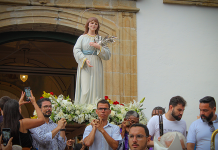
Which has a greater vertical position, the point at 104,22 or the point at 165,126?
the point at 104,22

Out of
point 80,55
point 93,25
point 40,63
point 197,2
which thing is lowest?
point 80,55

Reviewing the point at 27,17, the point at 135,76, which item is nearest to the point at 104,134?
the point at 135,76

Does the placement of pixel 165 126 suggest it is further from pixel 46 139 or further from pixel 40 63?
pixel 40 63

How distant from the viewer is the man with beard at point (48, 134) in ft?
16.4

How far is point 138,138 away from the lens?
3.97 meters

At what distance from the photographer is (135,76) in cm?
941

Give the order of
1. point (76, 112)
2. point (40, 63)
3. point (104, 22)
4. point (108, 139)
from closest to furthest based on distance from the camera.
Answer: point (108, 139) < point (76, 112) < point (104, 22) < point (40, 63)

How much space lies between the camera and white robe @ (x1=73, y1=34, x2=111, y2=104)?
672 centimetres

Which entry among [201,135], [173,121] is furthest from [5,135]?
[201,135]

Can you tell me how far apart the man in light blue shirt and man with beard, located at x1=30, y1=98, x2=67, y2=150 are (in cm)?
37

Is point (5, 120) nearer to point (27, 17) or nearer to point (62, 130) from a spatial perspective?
point (62, 130)

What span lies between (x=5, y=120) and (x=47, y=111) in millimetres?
875

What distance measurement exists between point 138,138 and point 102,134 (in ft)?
3.94

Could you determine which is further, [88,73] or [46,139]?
[88,73]
